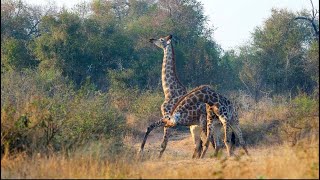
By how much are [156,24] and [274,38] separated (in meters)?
6.00

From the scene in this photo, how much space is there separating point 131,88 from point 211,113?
1028 centimetres

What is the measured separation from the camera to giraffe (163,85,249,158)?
47.4ft

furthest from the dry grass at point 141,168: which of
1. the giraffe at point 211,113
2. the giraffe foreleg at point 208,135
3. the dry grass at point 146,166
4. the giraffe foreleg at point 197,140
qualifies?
the giraffe foreleg at point 197,140

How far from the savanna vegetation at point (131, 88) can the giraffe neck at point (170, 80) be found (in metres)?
1.42

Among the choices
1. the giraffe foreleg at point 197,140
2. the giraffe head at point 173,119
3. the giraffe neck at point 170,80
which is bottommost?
the giraffe foreleg at point 197,140

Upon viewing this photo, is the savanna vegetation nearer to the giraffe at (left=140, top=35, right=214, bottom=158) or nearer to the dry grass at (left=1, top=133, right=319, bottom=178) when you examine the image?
the dry grass at (left=1, top=133, right=319, bottom=178)

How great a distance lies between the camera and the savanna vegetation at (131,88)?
32.5ft

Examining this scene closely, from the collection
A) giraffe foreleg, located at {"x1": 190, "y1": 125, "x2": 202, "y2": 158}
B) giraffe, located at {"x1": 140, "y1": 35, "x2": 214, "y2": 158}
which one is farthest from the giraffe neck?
giraffe foreleg, located at {"x1": 190, "y1": 125, "x2": 202, "y2": 158}

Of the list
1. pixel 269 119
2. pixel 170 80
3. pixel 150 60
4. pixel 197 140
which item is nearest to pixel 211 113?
pixel 197 140

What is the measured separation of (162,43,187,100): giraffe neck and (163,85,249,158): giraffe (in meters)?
1.19

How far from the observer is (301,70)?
26.6 meters

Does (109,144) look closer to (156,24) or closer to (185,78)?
(185,78)

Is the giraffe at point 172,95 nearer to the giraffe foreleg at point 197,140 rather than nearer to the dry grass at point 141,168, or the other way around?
the giraffe foreleg at point 197,140

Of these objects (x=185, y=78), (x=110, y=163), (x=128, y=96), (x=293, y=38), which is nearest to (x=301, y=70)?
(x=293, y=38)
